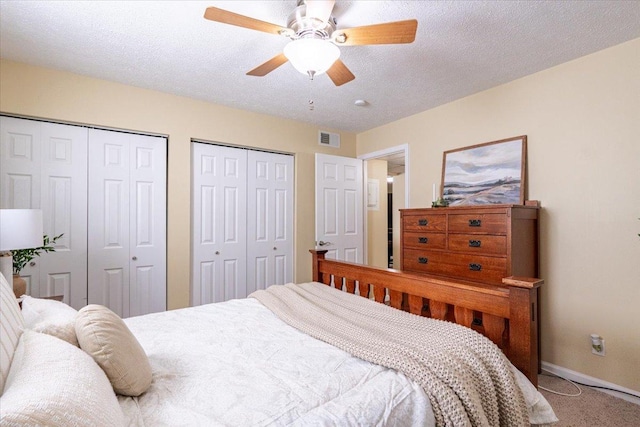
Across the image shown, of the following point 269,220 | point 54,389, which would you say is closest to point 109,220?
point 269,220

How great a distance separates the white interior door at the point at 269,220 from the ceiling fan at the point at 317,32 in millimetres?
2059

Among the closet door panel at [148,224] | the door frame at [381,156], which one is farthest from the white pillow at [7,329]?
the door frame at [381,156]

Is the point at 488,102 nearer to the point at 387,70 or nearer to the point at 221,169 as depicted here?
the point at 387,70

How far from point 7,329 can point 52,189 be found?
7.62ft

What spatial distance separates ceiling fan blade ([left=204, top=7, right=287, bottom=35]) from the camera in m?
1.54

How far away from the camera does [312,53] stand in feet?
5.65

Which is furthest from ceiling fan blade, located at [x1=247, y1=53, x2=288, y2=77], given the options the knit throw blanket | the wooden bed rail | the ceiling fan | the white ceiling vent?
the white ceiling vent

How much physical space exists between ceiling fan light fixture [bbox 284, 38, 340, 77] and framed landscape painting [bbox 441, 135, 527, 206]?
6.39ft

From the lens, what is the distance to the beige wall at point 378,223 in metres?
4.70

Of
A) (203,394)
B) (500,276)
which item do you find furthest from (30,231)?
(500,276)

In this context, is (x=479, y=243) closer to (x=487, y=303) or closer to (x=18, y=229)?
(x=487, y=303)

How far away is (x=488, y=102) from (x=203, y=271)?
3251mm

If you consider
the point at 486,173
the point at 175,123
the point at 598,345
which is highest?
the point at 175,123

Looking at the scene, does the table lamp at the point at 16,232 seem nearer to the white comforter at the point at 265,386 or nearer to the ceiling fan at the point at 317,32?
the white comforter at the point at 265,386
